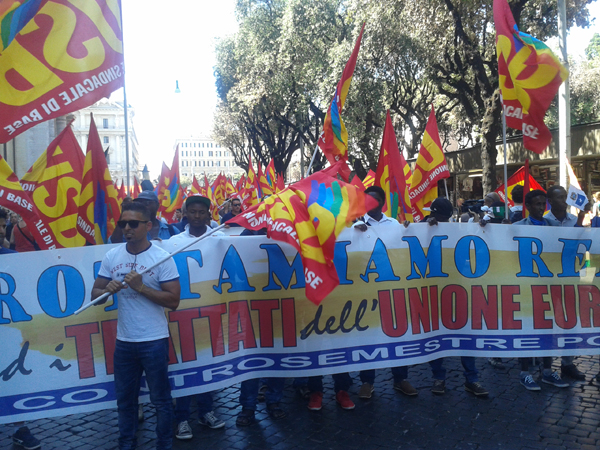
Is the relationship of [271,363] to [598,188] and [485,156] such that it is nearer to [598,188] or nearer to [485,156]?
[485,156]

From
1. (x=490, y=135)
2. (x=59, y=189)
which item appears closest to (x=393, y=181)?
(x=59, y=189)

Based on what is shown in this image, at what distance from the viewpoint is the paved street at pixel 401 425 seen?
402cm

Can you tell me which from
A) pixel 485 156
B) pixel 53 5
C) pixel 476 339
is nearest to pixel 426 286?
pixel 476 339

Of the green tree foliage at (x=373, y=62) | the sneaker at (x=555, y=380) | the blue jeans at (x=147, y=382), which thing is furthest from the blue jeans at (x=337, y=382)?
the green tree foliage at (x=373, y=62)

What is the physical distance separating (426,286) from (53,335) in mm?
3079

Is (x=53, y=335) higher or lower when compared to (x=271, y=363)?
higher

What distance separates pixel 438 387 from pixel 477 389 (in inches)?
13.1

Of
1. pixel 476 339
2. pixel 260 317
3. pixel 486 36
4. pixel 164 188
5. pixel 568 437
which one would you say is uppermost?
pixel 486 36

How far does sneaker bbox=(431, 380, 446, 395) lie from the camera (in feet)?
16.2

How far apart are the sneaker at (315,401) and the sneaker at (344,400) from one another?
15 centimetres

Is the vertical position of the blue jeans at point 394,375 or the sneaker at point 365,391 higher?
the blue jeans at point 394,375

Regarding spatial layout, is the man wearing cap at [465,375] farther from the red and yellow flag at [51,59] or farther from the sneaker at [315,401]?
the red and yellow flag at [51,59]

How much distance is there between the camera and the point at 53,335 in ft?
13.4

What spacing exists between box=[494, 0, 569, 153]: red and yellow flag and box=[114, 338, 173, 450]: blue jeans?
4418mm
